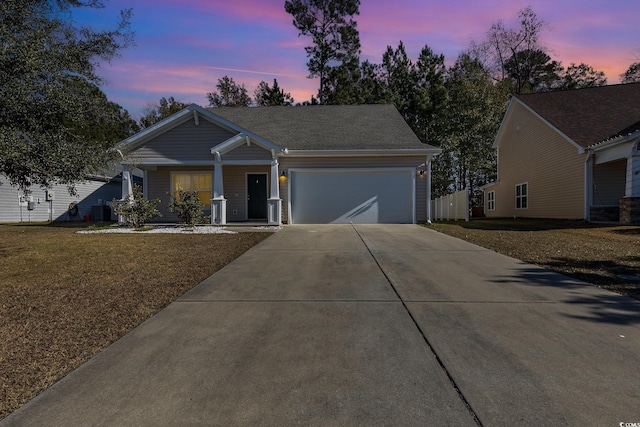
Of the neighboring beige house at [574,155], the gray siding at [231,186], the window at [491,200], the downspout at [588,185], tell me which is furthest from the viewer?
the window at [491,200]

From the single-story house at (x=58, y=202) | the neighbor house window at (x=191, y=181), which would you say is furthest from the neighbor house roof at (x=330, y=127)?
the single-story house at (x=58, y=202)

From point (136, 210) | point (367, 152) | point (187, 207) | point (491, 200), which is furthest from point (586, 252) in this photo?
point (491, 200)

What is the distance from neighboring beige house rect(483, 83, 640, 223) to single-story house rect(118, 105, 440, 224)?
6.12 meters

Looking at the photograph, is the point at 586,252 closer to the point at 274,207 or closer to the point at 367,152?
the point at 367,152

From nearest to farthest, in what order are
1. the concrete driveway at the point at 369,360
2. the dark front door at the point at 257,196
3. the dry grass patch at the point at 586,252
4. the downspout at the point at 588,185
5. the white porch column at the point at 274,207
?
the concrete driveway at the point at 369,360
the dry grass patch at the point at 586,252
the white porch column at the point at 274,207
the downspout at the point at 588,185
the dark front door at the point at 257,196

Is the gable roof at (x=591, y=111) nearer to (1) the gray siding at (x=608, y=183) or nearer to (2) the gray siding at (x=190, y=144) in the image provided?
(1) the gray siding at (x=608, y=183)

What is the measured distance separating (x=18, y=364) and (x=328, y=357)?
2245mm

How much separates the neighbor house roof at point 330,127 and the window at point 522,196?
26.1 feet

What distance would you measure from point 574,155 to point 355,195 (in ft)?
30.5

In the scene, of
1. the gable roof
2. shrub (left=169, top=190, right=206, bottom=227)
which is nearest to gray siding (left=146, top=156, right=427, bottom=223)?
shrub (left=169, top=190, right=206, bottom=227)

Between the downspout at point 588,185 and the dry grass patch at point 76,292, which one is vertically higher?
the downspout at point 588,185

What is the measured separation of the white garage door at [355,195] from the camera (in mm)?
13992

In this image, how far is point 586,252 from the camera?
22.8ft

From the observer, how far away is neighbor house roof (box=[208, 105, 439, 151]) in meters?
14.1
